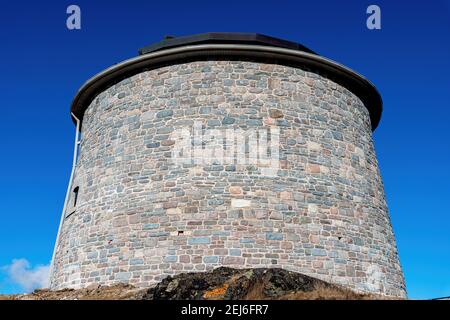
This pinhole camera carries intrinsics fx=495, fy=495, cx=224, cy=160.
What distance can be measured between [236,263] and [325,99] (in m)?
4.99

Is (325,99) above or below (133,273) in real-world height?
above

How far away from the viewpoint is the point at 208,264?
10469mm

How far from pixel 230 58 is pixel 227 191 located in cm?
352

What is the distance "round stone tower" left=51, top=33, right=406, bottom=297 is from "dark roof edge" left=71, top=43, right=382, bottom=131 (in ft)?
0.10

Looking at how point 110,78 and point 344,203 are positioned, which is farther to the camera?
point 110,78

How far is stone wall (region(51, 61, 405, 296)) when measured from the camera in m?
10.8

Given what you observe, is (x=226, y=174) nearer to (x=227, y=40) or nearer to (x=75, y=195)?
(x=227, y=40)

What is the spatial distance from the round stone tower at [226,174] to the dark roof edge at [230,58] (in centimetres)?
3

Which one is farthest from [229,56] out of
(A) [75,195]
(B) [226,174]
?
(A) [75,195]

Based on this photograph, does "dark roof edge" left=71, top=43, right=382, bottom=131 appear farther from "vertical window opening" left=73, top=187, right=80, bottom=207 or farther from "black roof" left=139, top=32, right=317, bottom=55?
"vertical window opening" left=73, top=187, right=80, bottom=207

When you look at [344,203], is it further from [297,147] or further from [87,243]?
[87,243]

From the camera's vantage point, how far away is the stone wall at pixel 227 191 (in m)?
10.8

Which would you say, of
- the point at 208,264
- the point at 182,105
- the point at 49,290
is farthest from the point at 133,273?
the point at 182,105

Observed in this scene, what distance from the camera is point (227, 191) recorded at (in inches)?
435
